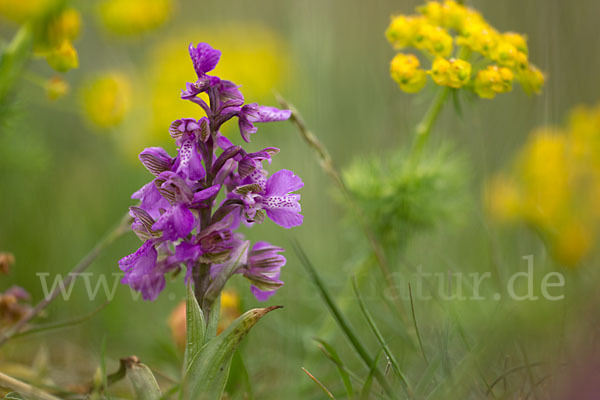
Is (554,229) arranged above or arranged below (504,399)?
above

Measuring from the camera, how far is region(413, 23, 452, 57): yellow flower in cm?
115

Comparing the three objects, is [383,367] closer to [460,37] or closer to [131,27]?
[460,37]

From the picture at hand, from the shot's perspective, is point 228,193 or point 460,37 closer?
point 228,193

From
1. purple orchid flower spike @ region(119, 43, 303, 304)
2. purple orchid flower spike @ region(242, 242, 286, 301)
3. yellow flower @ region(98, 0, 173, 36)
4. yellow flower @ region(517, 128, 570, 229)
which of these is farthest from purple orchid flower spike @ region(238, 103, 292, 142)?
yellow flower @ region(98, 0, 173, 36)

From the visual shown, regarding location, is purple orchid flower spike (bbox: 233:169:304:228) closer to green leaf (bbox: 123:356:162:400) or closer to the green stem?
green leaf (bbox: 123:356:162:400)

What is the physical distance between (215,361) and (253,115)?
1.16ft

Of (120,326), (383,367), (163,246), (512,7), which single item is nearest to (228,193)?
(163,246)

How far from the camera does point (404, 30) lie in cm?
118

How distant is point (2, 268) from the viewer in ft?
3.45

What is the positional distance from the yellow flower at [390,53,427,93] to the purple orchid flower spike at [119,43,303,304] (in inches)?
14.5

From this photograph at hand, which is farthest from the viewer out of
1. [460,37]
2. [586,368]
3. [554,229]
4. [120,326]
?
[120,326]

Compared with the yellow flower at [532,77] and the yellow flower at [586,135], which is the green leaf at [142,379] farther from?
the yellow flower at [586,135]

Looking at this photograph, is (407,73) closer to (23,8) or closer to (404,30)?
(404,30)

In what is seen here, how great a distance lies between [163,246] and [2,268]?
39 cm
